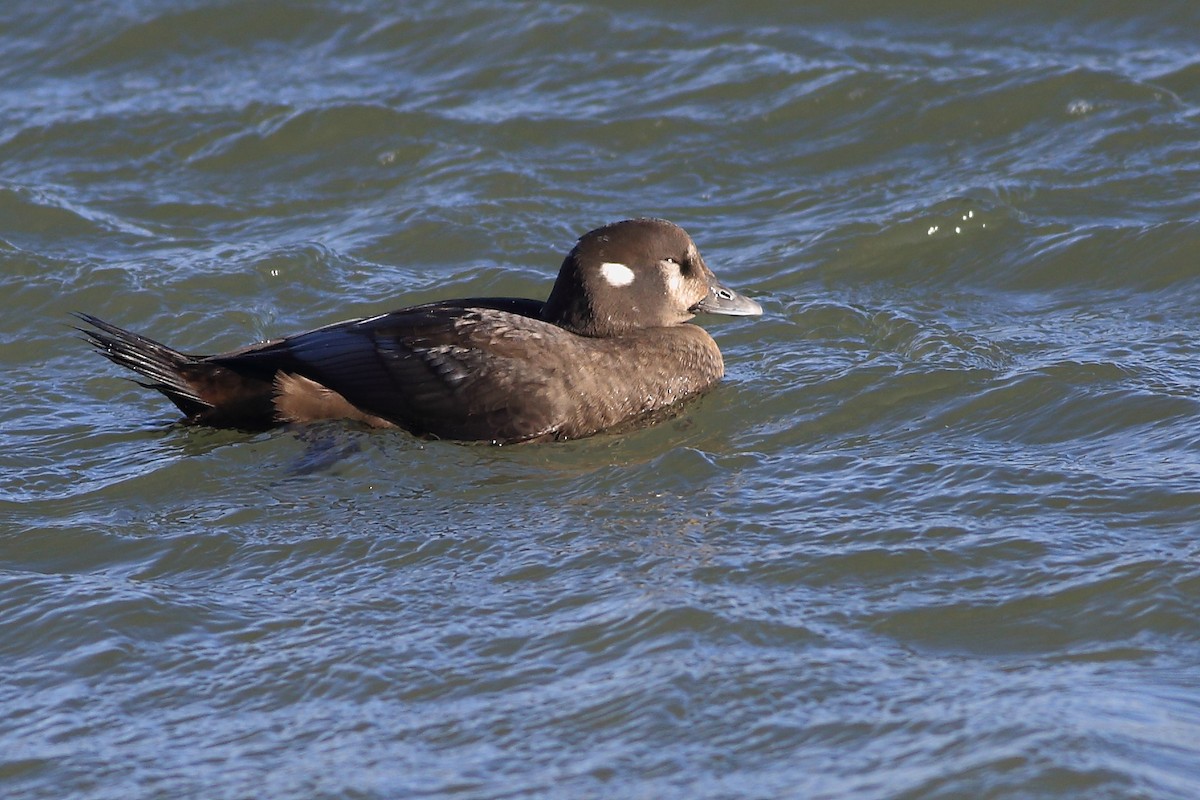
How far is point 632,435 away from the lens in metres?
7.17

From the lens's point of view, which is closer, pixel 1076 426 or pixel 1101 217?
pixel 1076 426

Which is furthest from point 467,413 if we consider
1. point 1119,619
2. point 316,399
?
point 1119,619

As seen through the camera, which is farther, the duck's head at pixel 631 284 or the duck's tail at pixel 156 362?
the duck's head at pixel 631 284

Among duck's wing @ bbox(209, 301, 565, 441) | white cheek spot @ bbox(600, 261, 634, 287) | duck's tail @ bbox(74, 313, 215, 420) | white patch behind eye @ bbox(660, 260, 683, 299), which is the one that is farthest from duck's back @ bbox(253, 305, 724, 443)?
white patch behind eye @ bbox(660, 260, 683, 299)

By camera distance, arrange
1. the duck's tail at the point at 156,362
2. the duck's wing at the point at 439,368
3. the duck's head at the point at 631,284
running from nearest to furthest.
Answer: the duck's wing at the point at 439,368 < the duck's tail at the point at 156,362 < the duck's head at the point at 631,284

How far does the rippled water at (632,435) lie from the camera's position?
4.74 m

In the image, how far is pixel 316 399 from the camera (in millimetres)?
7160

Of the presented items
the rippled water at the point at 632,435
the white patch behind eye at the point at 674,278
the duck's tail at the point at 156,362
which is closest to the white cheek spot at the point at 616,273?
the white patch behind eye at the point at 674,278

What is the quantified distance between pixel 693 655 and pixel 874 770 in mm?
808

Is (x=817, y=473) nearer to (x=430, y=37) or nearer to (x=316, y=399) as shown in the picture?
(x=316, y=399)

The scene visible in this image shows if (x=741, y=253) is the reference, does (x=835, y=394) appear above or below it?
below

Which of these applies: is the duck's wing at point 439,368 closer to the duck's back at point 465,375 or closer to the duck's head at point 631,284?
the duck's back at point 465,375

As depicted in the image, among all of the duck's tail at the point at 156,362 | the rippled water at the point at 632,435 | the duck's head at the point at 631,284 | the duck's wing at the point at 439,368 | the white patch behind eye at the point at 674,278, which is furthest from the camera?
the white patch behind eye at the point at 674,278

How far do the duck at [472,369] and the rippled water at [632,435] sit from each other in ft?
0.58
